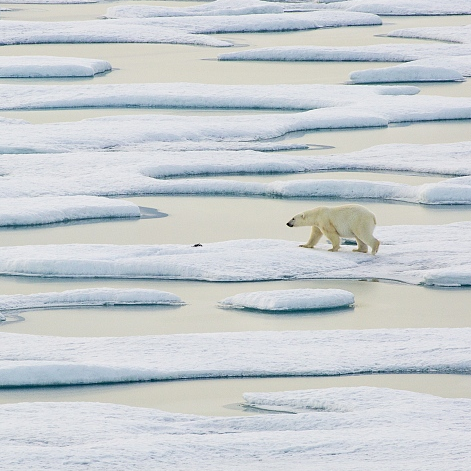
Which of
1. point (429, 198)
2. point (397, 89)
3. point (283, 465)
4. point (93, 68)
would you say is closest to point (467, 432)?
point (283, 465)

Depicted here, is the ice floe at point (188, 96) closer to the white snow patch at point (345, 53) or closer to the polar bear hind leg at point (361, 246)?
the white snow patch at point (345, 53)

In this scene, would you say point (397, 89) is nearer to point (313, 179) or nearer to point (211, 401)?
point (313, 179)

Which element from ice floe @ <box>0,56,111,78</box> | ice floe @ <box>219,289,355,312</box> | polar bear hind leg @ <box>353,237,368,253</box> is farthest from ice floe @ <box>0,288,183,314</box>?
ice floe @ <box>0,56,111,78</box>

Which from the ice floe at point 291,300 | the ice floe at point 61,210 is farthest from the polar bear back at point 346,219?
the ice floe at point 61,210

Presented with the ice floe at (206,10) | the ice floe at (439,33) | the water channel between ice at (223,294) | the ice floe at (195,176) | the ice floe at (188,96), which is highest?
the ice floe at (206,10)

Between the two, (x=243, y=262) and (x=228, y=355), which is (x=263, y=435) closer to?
(x=228, y=355)

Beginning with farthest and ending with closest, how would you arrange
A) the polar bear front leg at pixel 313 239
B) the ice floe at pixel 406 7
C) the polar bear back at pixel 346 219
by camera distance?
1. the ice floe at pixel 406 7
2. the polar bear front leg at pixel 313 239
3. the polar bear back at pixel 346 219

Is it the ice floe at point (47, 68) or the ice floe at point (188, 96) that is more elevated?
the ice floe at point (47, 68)

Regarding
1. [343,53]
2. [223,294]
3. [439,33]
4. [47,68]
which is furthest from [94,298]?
[439,33]
